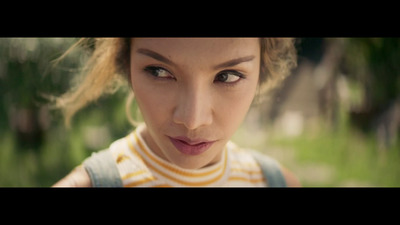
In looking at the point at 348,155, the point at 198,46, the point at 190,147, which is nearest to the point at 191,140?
the point at 190,147

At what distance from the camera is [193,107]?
1.06m

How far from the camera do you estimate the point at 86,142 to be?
Result: 1.20 meters

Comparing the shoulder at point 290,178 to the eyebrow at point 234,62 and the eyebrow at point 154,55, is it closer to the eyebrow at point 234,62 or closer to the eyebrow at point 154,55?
the eyebrow at point 234,62

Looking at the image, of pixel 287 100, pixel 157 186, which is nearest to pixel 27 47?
pixel 157 186

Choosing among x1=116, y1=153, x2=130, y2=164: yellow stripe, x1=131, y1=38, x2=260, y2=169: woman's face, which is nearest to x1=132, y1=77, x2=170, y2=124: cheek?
x1=131, y1=38, x2=260, y2=169: woman's face

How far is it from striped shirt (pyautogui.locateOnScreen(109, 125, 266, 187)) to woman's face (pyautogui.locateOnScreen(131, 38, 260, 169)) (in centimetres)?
4

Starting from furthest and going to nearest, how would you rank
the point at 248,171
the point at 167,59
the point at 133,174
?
the point at 248,171 → the point at 133,174 → the point at 167,59

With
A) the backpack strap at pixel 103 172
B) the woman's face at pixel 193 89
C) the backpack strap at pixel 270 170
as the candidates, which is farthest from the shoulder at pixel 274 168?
the backpack strap at pixel 103 172

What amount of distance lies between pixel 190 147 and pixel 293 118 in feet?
1.04

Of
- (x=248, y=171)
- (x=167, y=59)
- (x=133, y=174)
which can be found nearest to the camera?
(x=167, y=59)

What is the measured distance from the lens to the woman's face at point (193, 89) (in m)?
1.05

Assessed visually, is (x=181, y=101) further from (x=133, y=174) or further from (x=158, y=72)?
(x=133, y=174)

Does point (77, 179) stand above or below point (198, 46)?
below

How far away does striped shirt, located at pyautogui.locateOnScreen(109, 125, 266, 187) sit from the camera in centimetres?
116
